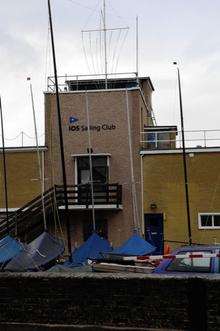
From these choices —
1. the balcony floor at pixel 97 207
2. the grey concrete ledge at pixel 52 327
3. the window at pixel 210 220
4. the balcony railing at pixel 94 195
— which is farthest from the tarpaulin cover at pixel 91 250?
the grey concrete ledge at pixel 52 327

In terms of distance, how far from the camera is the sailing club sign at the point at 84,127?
111 ft

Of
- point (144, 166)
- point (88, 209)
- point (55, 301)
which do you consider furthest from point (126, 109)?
point (55, 301)

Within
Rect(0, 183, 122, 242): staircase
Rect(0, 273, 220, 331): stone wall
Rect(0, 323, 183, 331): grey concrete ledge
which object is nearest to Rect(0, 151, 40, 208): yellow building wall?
Rect(0, 183, 122, 242): staircase

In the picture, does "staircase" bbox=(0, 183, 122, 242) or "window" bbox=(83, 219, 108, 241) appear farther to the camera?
"window" bbox=(83, 219, 108, 241)

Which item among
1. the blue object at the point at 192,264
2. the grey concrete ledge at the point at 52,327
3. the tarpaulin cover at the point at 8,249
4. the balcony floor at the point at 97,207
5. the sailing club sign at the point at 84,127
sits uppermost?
the sailing club sign at the point at 84,127

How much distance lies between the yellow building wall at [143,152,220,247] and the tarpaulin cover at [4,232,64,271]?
1057 cm

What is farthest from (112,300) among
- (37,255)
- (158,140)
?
(158,140)

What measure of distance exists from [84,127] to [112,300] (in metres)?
25.5

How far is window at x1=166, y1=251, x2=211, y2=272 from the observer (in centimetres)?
1209

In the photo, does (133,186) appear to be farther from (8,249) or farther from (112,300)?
(112,300)

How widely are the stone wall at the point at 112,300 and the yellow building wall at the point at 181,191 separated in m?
23.0

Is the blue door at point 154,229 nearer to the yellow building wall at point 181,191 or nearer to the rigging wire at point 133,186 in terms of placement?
the yellow building wall at point 181,191

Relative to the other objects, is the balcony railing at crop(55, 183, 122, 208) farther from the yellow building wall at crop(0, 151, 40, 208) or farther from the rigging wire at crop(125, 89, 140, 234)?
the yellow building wall at crop(0, 151, 40, 208)

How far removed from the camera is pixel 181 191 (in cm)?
3238
